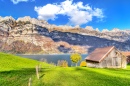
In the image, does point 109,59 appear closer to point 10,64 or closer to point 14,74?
point 10,64

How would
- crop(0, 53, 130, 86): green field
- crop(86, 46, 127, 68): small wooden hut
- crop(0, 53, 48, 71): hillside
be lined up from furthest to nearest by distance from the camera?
crop(86, 46, 127, 68): small wooden hut → crop(0, 53, 48, 71): hillside → crop(0, 53, 130, 86): green field

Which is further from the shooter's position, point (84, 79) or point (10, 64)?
point (10, 64)

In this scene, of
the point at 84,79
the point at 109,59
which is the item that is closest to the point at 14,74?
the point at 84,79

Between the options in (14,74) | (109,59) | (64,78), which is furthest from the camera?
(109,59)

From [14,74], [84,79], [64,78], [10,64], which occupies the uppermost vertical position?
[10,64]

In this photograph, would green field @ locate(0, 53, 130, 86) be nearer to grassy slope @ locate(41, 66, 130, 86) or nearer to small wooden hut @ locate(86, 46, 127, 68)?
grassy slope @ locate(41, 66, 130, 86)

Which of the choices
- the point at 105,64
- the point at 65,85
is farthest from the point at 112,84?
the point at 105,64

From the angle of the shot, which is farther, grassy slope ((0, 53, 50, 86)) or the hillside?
the hillside

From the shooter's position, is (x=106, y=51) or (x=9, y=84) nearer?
(x=9, y=84)

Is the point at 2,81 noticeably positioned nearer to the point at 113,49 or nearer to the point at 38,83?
the point at 38,83

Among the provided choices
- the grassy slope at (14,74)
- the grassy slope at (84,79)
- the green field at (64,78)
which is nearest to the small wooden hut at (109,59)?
the green field at (64,78)

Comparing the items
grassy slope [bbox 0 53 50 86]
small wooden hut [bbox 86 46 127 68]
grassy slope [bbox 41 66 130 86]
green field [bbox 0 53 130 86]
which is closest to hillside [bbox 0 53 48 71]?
grassy slope [bbox 0 53 50 86]

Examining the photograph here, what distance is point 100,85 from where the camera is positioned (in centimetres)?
2800

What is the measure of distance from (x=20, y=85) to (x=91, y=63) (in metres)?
43.7
